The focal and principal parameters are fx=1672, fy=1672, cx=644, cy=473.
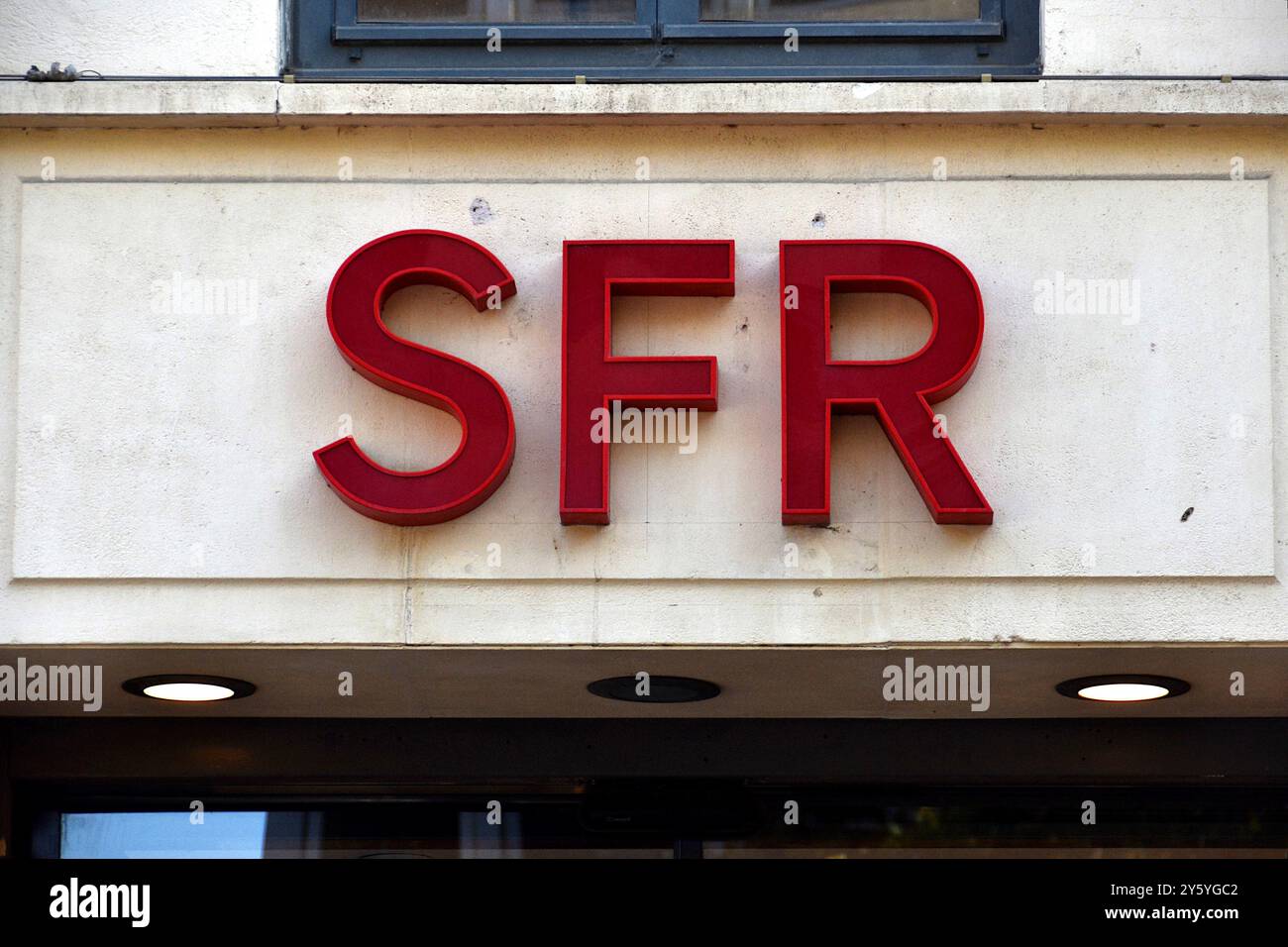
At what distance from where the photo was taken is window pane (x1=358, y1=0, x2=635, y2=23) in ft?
Answer: 28.6

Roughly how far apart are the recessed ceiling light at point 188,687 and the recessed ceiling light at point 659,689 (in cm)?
184

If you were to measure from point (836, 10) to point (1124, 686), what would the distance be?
3.80 m

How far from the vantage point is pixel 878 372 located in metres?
7.82

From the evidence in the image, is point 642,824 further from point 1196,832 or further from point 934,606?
point 1196,832

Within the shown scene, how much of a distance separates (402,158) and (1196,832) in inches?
225

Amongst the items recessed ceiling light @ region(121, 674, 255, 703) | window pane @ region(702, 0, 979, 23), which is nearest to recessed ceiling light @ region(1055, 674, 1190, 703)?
window pane @ region(702, 0, 979, 23)

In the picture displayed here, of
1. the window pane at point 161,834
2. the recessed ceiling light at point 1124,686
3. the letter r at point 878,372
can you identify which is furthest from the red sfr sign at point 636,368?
the window pane at point 161,834

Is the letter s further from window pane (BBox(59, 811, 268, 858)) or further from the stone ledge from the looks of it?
window pane (BBox(59, 811, 268, 858))

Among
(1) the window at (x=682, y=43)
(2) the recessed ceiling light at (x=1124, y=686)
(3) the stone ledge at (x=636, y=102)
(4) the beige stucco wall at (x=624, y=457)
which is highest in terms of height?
(1) the window at (x=682, y=43)

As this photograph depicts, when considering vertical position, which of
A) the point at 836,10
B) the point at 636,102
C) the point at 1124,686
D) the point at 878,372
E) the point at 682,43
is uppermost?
the point at 836,10

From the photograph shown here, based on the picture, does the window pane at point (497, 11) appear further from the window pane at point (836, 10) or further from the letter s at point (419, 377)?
the letter s at point (419, 377)

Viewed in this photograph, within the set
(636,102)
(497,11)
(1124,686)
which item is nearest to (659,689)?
(1124,686)

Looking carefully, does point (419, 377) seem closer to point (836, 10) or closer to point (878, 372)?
point (878, 372)

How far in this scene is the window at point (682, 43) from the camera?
857 cm
